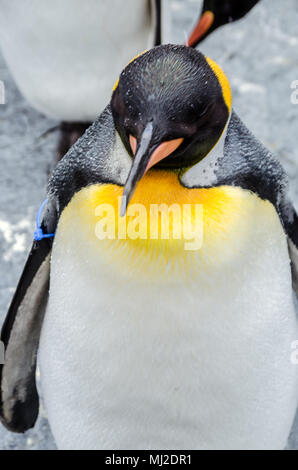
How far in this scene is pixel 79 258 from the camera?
1008 mm

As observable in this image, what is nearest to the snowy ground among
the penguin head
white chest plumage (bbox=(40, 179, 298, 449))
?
white chest plumage (bbox=(40, 179, 298, 449))

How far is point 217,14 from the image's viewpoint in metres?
2.01

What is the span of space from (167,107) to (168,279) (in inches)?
10.4

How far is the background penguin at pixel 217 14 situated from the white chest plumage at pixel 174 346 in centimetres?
115

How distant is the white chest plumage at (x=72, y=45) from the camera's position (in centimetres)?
181

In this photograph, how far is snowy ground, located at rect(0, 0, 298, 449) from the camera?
196 cm

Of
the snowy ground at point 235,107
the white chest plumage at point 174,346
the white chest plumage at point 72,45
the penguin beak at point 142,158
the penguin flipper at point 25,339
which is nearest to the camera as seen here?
the penguin beak at point 142,158

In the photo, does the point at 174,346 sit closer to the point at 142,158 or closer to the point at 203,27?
the point at 142,158

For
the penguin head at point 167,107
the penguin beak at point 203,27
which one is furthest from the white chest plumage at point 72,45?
the penguin head at point 167,107

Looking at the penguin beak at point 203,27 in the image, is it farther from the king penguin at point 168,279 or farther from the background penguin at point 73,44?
the king penguin at point 168,279

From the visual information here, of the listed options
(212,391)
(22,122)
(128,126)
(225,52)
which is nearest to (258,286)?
(212,391)

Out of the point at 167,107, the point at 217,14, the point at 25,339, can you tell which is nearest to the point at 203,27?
the point at 217,14

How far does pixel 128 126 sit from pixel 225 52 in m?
1.95

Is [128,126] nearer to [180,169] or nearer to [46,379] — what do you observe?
[180,169]
